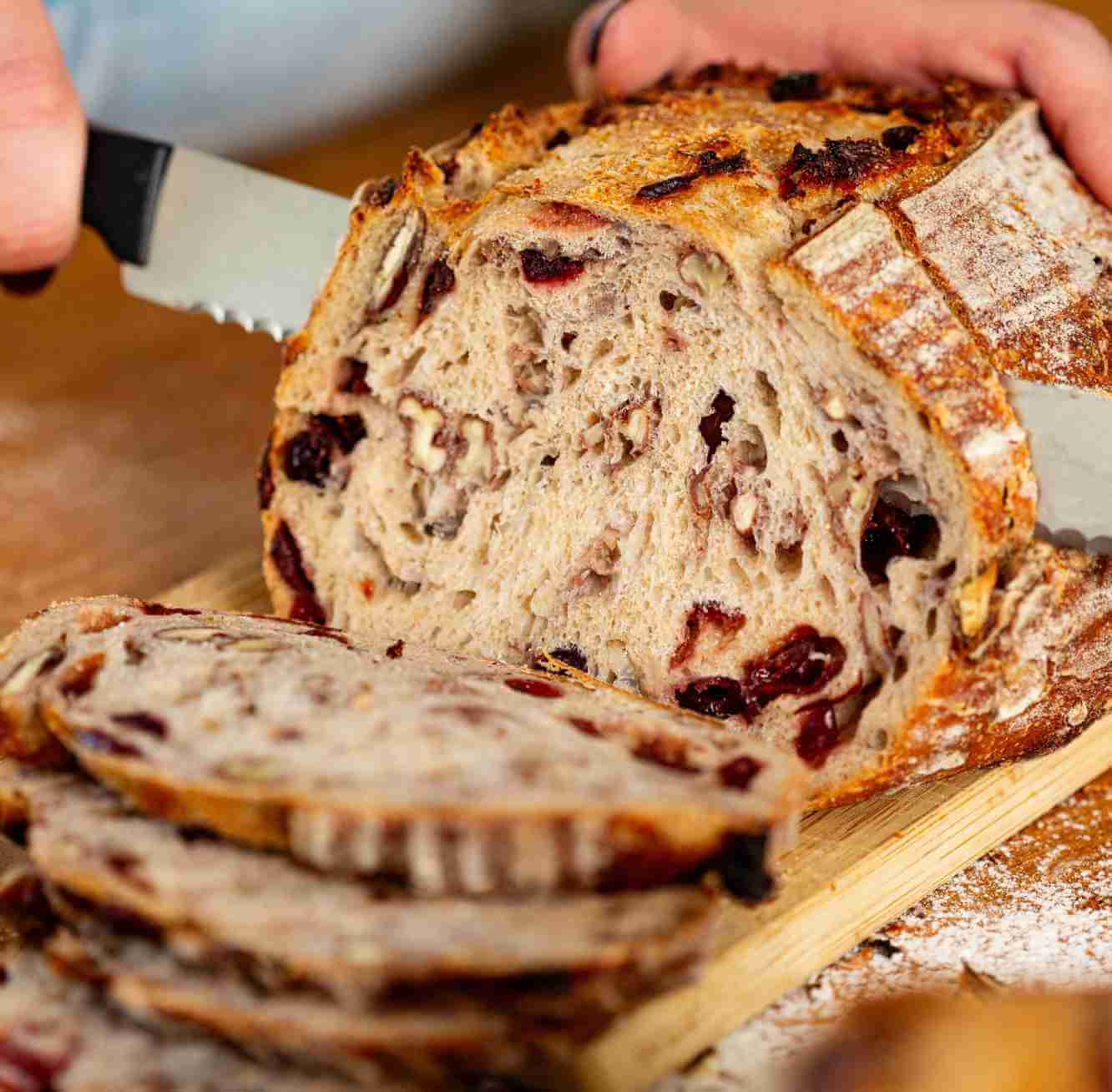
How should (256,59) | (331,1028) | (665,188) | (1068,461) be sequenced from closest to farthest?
1. (331,1028)
2. (1068,461)
3. (665,188)
4. (256,59)

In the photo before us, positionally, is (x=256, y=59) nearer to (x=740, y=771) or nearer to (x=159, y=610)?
(x=159, y=610)

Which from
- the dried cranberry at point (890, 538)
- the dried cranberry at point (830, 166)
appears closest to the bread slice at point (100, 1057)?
the dried cranberry at point (890, 538)

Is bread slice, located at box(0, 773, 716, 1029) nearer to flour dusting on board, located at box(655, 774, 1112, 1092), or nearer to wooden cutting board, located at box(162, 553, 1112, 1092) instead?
wooden cutting board, located at box(162, 553, 1112, 1092)

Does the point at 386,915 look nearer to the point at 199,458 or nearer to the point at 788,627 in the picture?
the point at 788,627

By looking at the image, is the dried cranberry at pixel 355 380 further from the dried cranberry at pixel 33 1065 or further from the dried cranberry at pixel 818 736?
the dried cranberry at pixel 33 1065

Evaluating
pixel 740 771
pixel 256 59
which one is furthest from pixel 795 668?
pixel 256 59

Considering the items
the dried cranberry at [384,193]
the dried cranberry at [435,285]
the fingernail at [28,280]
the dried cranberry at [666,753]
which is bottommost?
the fingernail at [28,280]

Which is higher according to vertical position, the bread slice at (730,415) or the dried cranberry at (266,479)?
the bread slice at (730,415)
